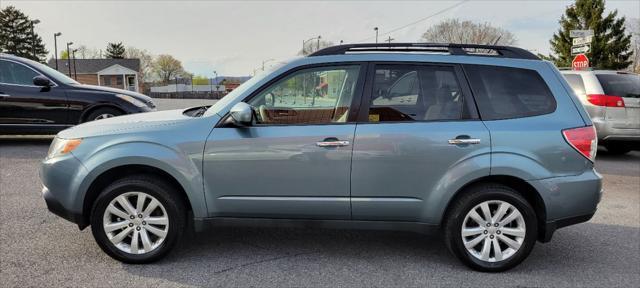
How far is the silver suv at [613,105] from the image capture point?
8.79 meters

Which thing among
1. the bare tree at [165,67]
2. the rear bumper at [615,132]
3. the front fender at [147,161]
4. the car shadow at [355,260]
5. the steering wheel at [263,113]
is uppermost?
the bare tree at [165,67]

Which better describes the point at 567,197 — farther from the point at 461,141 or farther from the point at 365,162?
the point at 365,162

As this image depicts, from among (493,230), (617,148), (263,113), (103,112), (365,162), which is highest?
(263,113)

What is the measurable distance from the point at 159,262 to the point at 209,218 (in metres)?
0.55

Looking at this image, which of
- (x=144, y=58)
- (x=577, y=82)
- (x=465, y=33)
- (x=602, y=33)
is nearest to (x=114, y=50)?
(x=144, y=58)

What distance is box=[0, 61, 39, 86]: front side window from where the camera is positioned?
8.77 meters

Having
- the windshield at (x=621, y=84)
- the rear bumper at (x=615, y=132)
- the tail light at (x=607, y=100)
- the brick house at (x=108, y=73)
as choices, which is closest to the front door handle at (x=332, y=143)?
the rear bumper at (x=615, y=132)

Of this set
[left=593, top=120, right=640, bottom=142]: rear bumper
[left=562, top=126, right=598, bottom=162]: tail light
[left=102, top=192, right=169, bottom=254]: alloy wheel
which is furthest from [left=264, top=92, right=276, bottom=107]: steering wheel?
[left=593, top=120, right=640, bottom=142]: rear bumper

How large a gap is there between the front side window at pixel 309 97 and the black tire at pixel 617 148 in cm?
845

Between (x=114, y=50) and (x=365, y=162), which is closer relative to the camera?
(x=365, y=162)

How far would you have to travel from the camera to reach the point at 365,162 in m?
3.61

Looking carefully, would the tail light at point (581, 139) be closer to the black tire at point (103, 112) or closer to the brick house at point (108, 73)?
the black tire at point (103, 112)

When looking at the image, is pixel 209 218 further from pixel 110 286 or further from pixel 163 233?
pixel 110 286

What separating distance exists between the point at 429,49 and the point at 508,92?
0.73m
